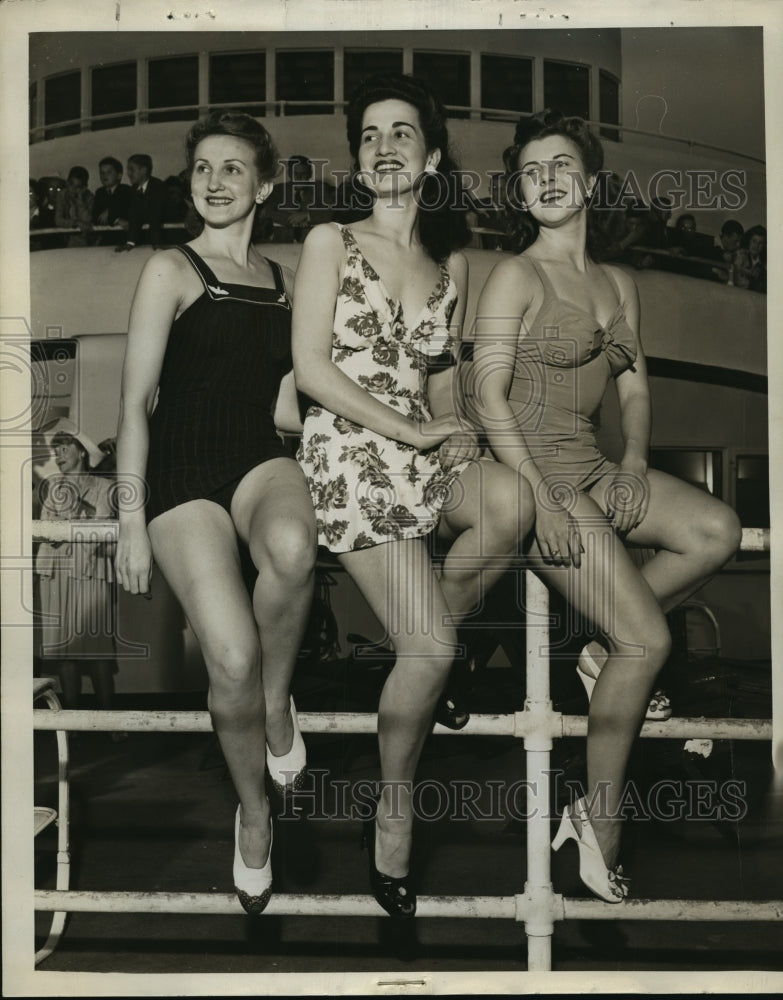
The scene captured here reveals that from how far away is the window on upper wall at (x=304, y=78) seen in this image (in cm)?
262

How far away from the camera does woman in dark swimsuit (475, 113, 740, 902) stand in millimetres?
2506

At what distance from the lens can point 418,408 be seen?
96.3 inches

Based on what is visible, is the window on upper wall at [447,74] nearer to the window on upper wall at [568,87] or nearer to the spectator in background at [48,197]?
the window on upper wall at [568,87]

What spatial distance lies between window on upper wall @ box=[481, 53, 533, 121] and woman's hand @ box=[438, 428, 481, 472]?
0.93 m

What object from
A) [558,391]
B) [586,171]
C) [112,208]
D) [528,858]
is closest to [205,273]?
[112,208]

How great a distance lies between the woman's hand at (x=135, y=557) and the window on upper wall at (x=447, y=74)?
148 cm

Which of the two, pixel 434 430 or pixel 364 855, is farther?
pixel 364 855

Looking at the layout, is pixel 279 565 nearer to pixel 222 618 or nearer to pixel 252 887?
pixel 222 618

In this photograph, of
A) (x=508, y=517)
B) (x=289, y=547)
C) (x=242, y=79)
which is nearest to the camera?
(x=289, y=547)

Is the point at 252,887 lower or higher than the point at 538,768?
lower

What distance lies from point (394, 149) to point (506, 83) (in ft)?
1.30

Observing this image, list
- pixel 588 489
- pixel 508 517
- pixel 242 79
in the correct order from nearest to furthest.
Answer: pixel 508 517 < pixel 588 489 < pixel 242 79

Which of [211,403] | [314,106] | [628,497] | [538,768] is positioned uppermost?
[314,106]

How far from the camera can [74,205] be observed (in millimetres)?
2662
